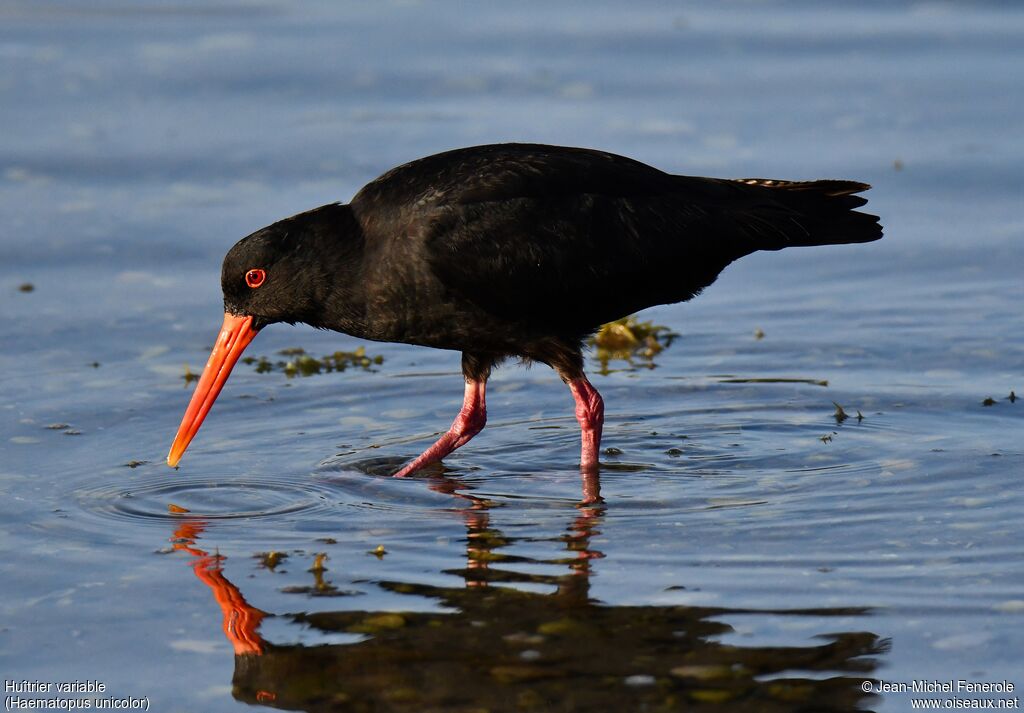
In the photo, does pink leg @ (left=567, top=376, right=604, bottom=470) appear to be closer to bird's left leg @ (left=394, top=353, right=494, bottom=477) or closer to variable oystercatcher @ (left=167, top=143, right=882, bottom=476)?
variable oystercatcher @ (left=167, top=143, right=882, bottom=476)

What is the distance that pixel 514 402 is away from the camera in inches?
315

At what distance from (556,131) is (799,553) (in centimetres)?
629

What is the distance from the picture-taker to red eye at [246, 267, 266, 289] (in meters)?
6.89

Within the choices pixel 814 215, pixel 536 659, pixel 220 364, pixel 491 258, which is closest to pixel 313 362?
pixel 220 364

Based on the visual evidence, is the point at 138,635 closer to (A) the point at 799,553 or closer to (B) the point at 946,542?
(A) the point at 799,553

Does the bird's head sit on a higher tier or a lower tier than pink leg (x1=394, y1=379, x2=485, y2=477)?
higher

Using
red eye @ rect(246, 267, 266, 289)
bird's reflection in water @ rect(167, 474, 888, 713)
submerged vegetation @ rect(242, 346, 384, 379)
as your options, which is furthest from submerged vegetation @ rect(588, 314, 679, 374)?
bird's reflection in water @ rect(167, 474, 888, 713)

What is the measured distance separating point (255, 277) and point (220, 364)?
49 cm

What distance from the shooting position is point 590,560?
573cm

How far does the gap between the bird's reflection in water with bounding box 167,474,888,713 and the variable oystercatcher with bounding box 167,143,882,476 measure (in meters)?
1.58

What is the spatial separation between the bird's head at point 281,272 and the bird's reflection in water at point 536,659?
1.68 metres

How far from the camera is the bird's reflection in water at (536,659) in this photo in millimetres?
4680

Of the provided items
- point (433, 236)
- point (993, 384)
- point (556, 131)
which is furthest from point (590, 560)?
point (556, 131)

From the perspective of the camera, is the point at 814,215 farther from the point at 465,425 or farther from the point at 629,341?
the point at 465,425
